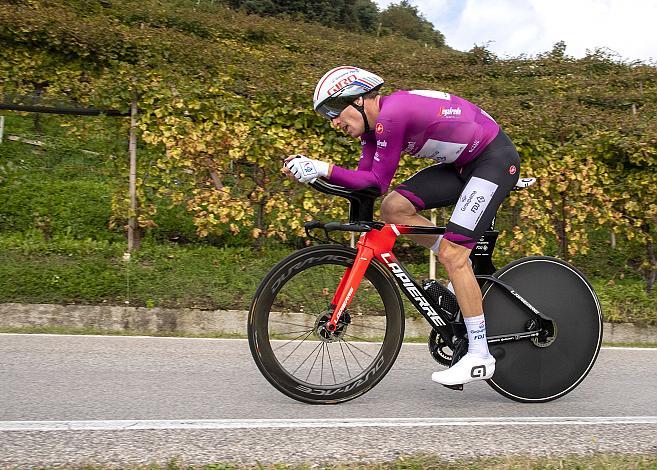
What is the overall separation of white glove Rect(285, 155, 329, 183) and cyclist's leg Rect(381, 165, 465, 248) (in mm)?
766

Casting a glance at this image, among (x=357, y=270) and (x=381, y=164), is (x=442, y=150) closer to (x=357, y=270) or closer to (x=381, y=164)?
(x=381, y=164)

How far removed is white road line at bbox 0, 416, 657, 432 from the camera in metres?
4.00

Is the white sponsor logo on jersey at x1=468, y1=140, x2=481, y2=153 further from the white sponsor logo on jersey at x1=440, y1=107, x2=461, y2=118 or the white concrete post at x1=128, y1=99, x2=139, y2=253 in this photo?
the white concrete post at x1=128, y1=99, x2=139, y2=253

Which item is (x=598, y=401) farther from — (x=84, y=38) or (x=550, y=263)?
(x=84, y=38)

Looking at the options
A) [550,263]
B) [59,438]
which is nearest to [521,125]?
[550,263]

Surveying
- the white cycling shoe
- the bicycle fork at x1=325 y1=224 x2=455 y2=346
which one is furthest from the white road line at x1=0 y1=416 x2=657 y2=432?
the bicycle fork at x1=325 y1=224 x2=455 y2=346

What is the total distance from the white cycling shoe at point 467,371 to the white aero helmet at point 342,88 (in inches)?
59.0

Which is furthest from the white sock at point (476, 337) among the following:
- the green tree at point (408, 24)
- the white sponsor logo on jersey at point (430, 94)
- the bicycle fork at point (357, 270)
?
the green tree at point (408, 24)

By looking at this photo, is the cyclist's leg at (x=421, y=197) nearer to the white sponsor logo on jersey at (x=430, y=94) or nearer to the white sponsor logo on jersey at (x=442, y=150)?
the white sponsor logo on jersey at (x=442, y=150)

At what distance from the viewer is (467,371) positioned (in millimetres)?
4559

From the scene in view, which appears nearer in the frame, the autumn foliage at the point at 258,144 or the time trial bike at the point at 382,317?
the time trial bike at the point at 382,317

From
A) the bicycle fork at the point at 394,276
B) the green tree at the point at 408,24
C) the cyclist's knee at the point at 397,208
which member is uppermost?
the green tree at the point at 408,24

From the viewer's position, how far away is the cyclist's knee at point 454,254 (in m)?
4.61

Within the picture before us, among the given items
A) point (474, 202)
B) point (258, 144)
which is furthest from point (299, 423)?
point (258, 144)
